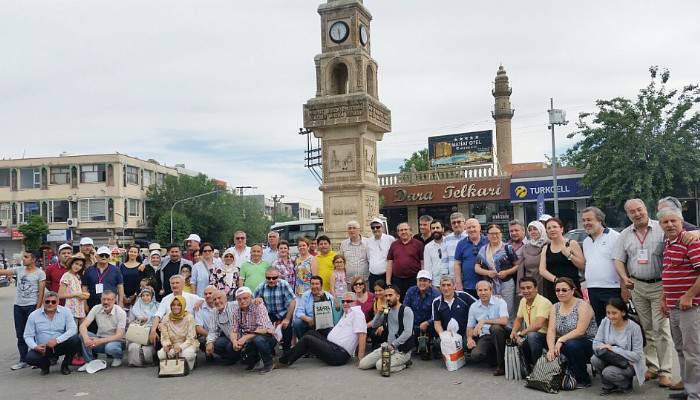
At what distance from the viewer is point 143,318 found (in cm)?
858

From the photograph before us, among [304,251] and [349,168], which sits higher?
[349,168]

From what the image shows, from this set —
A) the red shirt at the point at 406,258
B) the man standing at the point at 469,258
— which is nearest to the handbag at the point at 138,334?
the red shirt at the point at 406,258

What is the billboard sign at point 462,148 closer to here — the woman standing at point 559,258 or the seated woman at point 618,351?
the woman standing at point 559,258

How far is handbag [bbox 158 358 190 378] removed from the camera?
7.63 metres

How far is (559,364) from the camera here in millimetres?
6422

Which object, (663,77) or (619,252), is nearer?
(619,252)

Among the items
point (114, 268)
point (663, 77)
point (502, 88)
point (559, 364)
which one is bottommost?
point (559, 364)

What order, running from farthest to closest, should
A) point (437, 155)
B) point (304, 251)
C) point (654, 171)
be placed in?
1. point (437, 155)
2. point (654, 171)
3. point (304, 251)

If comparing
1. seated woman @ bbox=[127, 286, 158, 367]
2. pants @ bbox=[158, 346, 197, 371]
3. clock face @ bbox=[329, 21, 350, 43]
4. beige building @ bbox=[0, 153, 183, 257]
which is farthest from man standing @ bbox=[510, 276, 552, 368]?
beige building @ bbox=[0, 153, 183, 257]

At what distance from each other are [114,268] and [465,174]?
2631 cm

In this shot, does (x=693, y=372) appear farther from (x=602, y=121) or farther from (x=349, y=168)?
(x=602, y=121)

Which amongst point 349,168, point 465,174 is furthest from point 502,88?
point 349,168

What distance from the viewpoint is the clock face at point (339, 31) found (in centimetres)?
1508

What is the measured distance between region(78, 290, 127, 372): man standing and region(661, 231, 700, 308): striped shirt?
6900 mm
